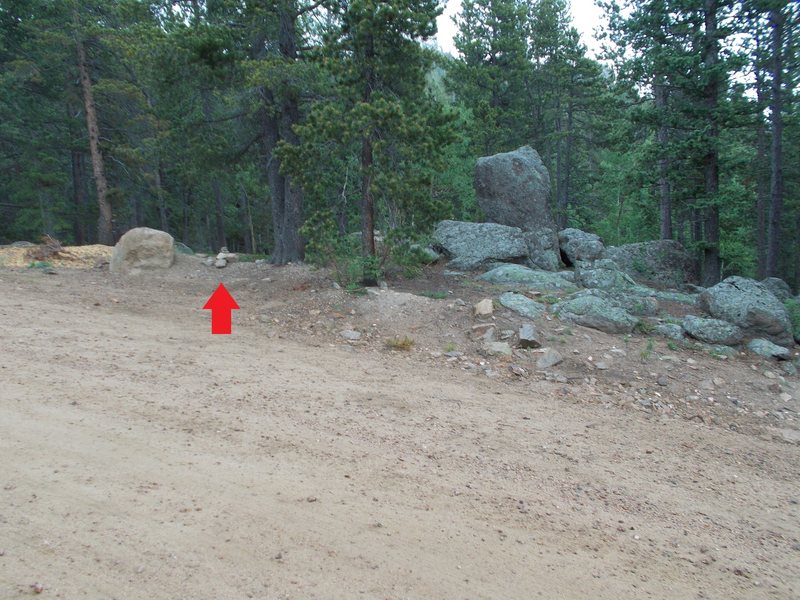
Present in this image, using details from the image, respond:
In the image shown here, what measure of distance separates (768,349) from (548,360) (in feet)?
13.3

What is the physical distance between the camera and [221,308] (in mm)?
10797

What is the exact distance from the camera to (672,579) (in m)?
3.59

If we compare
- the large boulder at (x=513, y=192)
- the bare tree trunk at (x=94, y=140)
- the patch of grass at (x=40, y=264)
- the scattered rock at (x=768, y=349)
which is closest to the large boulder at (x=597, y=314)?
the scattered rock at (x=768, y=349)

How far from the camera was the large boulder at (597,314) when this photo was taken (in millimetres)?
9562

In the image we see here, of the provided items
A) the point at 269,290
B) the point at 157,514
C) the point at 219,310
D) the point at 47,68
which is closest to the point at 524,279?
the point at 269,290

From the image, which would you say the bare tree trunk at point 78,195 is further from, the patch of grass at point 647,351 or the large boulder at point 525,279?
the patch of grass at point 647,351

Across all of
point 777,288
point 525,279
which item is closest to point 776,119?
point 777,288

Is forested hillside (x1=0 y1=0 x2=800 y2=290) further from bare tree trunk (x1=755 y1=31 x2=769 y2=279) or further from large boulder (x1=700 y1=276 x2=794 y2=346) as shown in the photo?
large boulder (x1=700 y1=276 x2=794 y2=346)

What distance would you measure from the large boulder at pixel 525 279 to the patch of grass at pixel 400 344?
4.55 m

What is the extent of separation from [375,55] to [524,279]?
6.06 meters

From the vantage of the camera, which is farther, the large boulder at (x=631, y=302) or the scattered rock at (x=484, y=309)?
the large boulder at (x=631, y=302)

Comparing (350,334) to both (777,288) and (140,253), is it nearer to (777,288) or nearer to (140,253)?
(140,253)

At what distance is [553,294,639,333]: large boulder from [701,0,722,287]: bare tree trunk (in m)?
7.12

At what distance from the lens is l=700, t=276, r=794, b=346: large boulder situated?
9.57 meters
